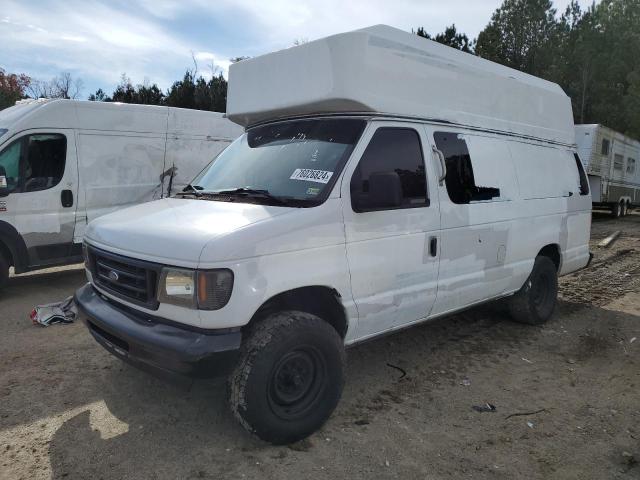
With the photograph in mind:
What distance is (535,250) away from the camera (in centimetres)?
541

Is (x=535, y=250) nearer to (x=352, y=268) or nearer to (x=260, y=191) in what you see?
(x=352, y=268)

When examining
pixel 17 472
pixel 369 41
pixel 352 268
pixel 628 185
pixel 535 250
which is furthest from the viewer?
pixel 628 185

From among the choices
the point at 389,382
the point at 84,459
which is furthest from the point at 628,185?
the point at 84,459

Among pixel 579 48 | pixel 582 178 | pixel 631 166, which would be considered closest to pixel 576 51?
pixel 579 48

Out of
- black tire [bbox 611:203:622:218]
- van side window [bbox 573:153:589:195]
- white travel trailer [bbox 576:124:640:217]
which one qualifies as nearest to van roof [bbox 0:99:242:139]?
van side window [bbox 573:153:589:195]

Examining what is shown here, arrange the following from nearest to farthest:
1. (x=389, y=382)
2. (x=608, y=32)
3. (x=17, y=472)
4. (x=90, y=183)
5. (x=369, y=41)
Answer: (x=17, y=472) → (x=369, y=41) → (x=389, y=382) → (x=90, y=183) → (x=608, y=32)

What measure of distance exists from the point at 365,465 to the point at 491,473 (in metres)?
0.76

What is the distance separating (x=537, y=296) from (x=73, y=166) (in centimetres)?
654

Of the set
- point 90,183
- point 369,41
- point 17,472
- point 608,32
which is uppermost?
point 608,32

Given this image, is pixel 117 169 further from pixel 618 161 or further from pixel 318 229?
pixel 618 161

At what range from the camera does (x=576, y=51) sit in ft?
111

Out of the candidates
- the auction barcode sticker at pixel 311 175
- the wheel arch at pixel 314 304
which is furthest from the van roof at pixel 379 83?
the wheel arch at pixel 314 304

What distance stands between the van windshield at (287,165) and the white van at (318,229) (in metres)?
0.02

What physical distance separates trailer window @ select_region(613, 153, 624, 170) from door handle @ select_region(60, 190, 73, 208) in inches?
799
